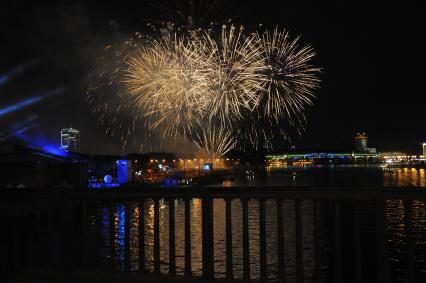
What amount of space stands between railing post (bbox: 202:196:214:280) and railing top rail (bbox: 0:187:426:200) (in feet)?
0.47

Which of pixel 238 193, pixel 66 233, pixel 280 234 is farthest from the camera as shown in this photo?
pixel 66 233

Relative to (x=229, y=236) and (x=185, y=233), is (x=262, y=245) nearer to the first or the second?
(x=229, y=236)

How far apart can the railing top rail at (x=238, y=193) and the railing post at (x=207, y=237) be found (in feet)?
0.47

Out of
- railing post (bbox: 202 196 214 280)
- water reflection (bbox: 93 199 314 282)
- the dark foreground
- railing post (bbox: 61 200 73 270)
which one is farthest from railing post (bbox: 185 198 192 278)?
railing post (bbox: 61 200 73 270)

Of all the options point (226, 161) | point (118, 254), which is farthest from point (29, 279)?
point (226, 161)

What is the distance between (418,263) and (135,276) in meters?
12.8

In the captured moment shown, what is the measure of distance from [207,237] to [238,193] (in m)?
0.77

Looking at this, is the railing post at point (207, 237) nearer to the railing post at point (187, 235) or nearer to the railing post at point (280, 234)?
the railing post at point (187, 235)

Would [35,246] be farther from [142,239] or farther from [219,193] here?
[219,193]

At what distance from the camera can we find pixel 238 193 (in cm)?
678

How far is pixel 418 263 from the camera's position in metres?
16.8

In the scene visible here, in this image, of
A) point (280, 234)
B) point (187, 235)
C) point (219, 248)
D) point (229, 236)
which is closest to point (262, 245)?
point (280, 234)

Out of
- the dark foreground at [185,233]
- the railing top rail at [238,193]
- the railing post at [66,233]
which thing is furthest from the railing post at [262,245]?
the railing post at [66,233]

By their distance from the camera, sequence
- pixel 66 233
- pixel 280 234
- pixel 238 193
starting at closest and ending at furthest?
pixel 280 234, pixel 238 193, pixel 66 233
